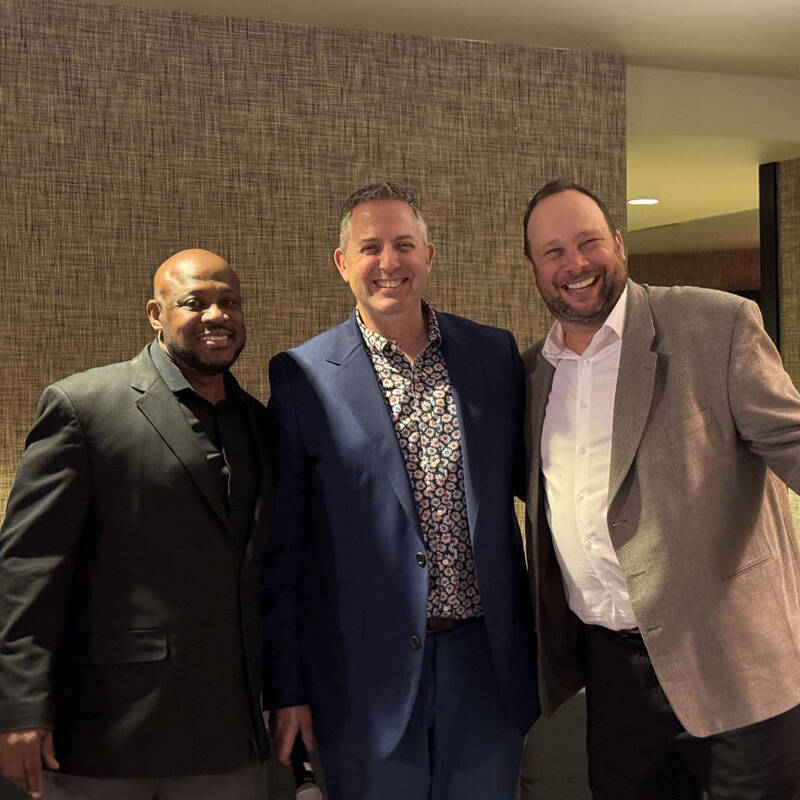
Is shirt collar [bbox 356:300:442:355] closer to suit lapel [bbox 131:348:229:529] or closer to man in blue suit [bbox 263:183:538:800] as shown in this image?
man in blue suit [bbox 263:183:538:800]

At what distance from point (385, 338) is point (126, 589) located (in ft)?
2.51

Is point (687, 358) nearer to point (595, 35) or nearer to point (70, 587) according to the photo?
point (70, 587)

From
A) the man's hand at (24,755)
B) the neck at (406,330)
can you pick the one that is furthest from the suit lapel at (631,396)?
the man's hand at (24,755)

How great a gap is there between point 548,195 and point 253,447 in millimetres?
859

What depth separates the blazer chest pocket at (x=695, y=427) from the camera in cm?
206

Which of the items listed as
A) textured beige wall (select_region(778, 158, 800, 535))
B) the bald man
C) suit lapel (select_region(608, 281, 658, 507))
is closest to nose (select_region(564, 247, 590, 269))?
suit lapel (select_region(608, 281, 658, 507))

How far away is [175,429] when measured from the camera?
2113mm

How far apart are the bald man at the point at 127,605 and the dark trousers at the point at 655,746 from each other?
2.36 ft

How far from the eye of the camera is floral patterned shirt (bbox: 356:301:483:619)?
86.8 inches

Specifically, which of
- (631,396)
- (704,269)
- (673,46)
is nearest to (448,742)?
(631,396)

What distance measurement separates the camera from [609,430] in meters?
2.15

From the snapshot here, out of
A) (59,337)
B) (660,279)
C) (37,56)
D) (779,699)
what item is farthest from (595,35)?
(660,279)

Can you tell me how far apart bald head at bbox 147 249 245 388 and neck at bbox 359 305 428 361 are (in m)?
0.30

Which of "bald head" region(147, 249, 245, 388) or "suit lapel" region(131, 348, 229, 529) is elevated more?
"bald head" region(147, 249, 245, 388)
